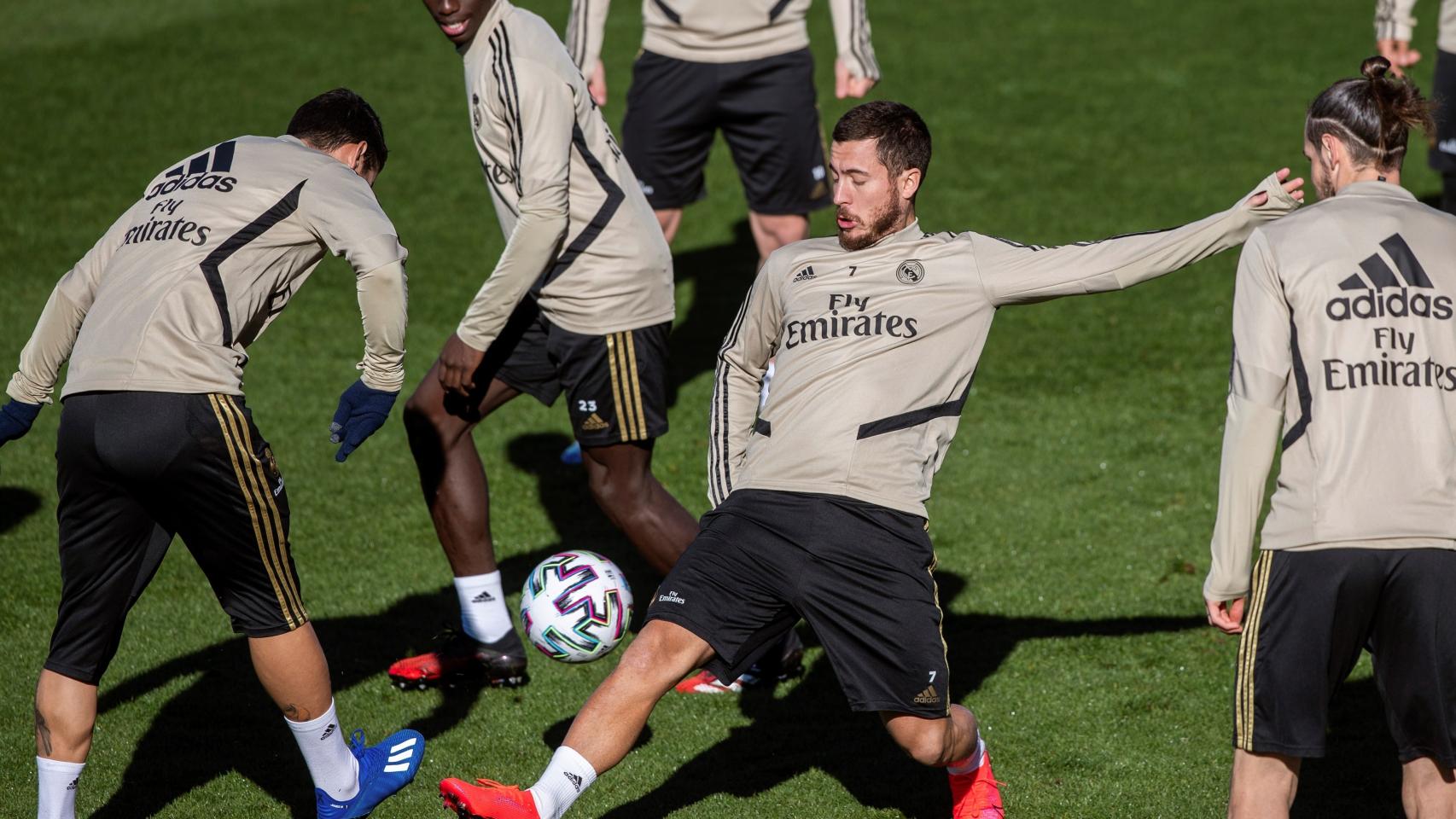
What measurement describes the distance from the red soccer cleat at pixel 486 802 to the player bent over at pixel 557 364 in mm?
1722

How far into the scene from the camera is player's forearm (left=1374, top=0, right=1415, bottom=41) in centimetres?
849

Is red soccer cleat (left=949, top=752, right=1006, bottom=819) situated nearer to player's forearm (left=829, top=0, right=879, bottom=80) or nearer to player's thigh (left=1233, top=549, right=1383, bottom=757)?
player's thigh (left=1233, top=549, right=1383, bottom=757)

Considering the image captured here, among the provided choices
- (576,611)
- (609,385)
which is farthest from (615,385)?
(576,611)

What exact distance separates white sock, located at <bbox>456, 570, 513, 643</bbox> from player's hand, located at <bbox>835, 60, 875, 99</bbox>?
3.62 meters

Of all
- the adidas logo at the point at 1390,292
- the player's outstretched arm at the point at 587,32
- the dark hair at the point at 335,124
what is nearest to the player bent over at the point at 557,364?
the dark hair at the point at 335,124

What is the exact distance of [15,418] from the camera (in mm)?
4516

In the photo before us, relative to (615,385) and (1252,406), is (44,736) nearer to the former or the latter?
(615,385)

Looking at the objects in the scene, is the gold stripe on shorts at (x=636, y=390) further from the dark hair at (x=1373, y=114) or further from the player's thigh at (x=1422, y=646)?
the player's thigh at (x=1422, y=646)

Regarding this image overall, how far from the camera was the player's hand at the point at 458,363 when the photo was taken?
537cm

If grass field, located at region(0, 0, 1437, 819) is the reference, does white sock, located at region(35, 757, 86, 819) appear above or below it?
above

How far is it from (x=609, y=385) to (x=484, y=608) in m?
0.92

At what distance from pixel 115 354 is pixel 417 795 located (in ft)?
5.42

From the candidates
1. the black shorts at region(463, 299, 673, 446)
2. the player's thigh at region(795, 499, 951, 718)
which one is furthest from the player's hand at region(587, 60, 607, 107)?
the player's thigh at region(795, 499, 951, 718)

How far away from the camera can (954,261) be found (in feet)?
14.6
